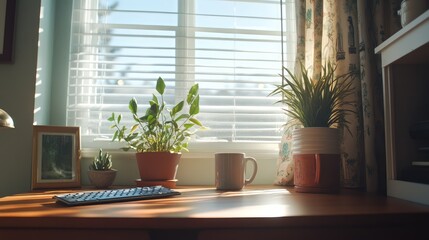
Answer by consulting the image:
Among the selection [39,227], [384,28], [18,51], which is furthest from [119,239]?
[384,28]

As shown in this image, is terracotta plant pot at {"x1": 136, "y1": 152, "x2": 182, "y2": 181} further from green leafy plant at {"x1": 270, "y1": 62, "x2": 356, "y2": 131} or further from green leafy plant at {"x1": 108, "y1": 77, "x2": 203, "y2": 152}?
green leafy plant at {"x1": 270, "y1": 62, "x2": 356, "y2": 131}

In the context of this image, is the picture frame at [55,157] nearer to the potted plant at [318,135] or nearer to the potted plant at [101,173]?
the potted plant at [101,173]

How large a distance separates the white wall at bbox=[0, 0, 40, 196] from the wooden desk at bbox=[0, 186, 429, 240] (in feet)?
1.87

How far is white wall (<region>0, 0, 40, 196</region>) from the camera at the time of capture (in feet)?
4.49

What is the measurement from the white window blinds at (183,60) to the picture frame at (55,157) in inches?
7.3

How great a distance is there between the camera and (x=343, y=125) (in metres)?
1.30

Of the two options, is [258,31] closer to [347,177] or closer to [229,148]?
[229,148]

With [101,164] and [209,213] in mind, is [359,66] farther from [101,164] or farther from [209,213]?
[101,164]

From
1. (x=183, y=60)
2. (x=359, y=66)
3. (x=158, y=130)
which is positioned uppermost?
(x=183, y=60)

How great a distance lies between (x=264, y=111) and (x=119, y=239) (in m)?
1.10

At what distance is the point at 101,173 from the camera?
4.38 ft

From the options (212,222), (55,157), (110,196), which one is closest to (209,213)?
(212,222)

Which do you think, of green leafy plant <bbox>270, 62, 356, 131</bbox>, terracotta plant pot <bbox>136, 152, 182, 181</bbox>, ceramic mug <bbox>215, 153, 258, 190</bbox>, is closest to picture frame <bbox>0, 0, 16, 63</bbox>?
terracotta plant pot <bbox>136, 152, 182, 181</bbox>

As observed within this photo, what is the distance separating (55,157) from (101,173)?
21 cm
